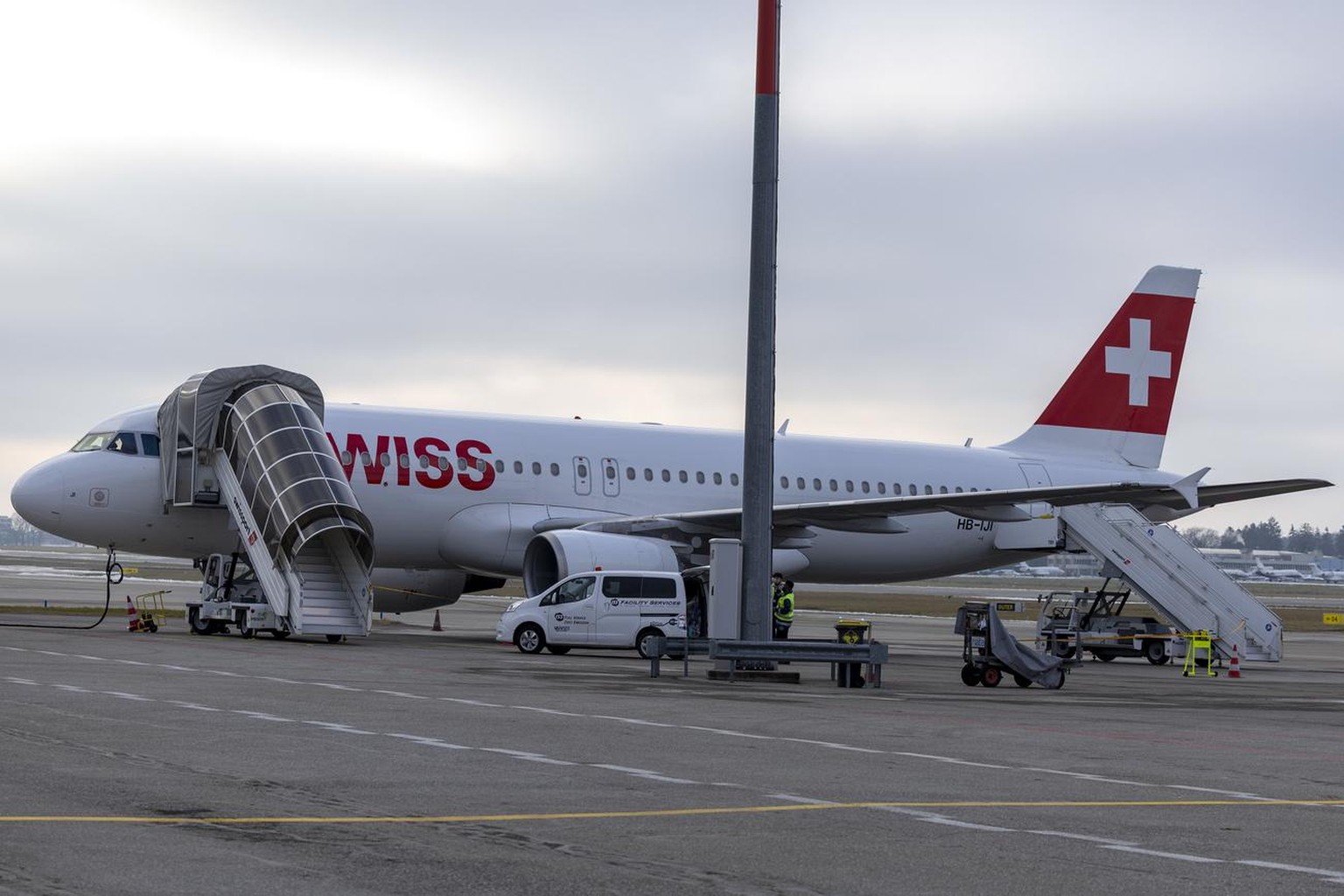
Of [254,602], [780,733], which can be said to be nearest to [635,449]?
[254,602]

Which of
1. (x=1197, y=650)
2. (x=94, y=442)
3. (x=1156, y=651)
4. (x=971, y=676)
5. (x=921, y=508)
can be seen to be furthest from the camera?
(x=1156, y=651)

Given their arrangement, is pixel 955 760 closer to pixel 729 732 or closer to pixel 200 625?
pixel 729 732

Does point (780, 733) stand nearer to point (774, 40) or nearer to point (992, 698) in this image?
point (992, 698)

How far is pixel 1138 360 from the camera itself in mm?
47781

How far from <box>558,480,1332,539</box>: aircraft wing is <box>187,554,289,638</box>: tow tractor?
21.9 ft

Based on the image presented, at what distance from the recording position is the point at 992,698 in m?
23.5

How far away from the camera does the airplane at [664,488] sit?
35.1m

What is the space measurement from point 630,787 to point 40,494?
1009 inches

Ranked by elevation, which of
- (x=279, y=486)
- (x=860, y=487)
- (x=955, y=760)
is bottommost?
(x=955, y=760)

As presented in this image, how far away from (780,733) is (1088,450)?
3255cm

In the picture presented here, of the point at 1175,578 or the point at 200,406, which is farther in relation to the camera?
the point at 1175,578

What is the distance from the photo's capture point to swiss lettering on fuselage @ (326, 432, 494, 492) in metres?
36.1

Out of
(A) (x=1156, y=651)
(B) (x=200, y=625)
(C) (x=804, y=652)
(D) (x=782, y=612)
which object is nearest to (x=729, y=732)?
(C) (x=804, y=652)

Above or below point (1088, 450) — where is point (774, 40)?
above
